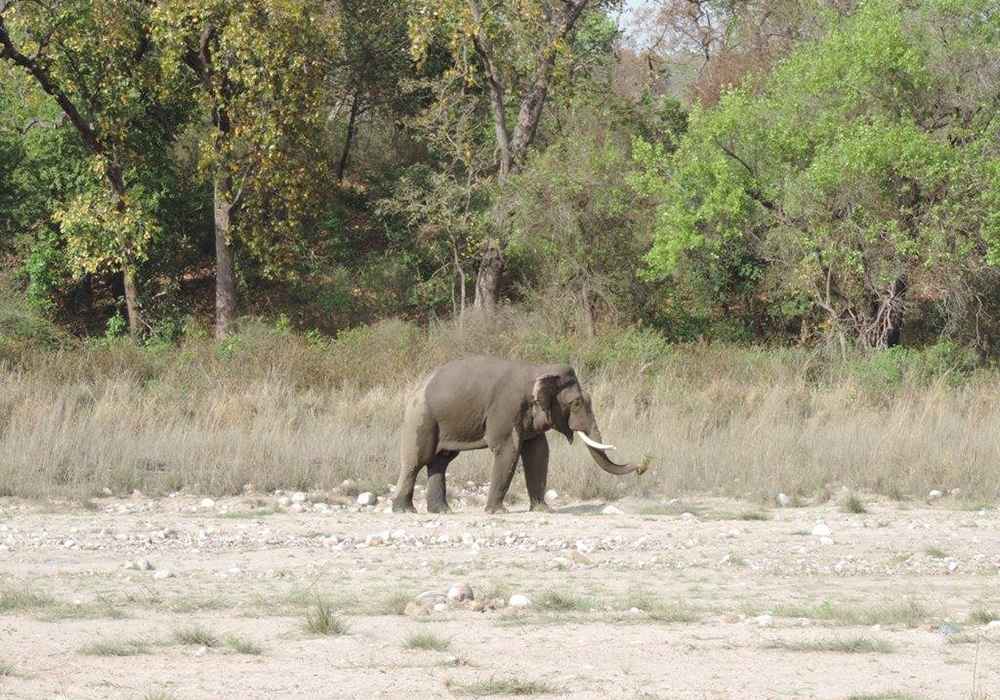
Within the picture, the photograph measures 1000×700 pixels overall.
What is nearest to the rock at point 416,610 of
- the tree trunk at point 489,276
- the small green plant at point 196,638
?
the small green plant at point 196,638

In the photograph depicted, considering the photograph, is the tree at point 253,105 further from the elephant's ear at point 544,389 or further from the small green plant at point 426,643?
the small green plant at point 426,643

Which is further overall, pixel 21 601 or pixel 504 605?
pixel 504 605

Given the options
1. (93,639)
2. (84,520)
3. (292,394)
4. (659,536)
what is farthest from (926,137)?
(93,639)

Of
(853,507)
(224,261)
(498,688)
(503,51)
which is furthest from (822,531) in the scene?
(503,51)

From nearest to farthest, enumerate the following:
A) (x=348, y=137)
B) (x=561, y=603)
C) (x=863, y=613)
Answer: (x=863, y=613), (x=561, y=603), (x=348, y=137)

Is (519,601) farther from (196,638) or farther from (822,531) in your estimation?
(822,531)

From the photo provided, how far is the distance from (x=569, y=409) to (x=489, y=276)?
18475mm

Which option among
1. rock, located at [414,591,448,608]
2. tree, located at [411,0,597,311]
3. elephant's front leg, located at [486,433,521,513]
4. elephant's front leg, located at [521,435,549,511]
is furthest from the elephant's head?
tree, located at [411,0,597,311]

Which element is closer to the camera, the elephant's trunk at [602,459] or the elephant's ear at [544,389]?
the elephant's ear at [544,389]

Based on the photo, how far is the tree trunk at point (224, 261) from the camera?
34197 millimetres

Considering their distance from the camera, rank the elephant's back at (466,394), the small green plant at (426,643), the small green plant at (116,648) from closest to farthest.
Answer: the small green plant at (116,648) < the small green plant at (426,643) < the elephant's back at (466,394)

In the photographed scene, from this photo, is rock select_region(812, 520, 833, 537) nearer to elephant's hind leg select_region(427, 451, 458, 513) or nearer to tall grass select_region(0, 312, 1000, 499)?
tall grass select_region(0, 312, 1000, 499)

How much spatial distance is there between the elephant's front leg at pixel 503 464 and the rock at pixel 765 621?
6204 mm

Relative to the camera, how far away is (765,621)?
10781mm
